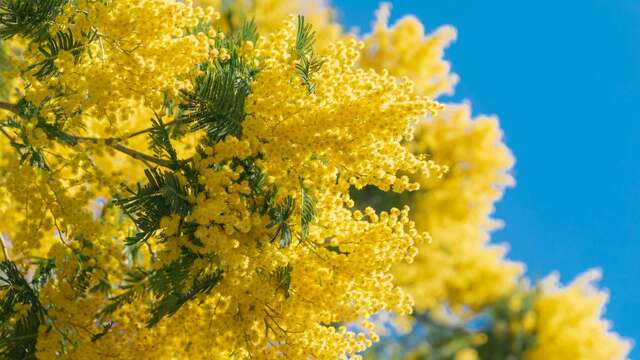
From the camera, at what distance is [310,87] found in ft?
13.4

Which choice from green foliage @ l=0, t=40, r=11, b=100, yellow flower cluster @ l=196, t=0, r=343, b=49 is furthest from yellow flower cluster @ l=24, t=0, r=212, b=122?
yellow flower cluster @ l=196, t=0, r=343, b=49

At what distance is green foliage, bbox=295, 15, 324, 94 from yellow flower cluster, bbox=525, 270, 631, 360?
973 centimetres

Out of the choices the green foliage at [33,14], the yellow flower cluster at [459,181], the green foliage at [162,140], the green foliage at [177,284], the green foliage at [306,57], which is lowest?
the green foliage at [177,284]

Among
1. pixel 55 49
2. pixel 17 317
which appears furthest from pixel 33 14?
pixel 17 317

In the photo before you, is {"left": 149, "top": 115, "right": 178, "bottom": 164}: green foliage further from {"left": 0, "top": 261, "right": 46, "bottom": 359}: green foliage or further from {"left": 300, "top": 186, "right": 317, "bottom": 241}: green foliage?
{"left": 0, "top": 261, "right": 46, "bottom": 359}: green foliage

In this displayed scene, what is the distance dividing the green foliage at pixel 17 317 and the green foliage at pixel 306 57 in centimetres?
179

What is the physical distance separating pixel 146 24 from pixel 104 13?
0.68ft

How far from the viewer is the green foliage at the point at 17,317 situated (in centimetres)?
433

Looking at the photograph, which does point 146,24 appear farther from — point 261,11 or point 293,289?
point 261,11

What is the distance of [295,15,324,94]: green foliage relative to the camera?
4109mm

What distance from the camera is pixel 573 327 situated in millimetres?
13594

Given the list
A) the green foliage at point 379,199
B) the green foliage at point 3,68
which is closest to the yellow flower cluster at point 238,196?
the green foliage at point 3,68

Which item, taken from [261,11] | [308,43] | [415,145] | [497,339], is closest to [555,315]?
[497,339]

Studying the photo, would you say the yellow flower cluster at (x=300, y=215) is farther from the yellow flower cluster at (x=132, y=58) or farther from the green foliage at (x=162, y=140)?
the yellow flower cluster at (x=132, y=58)
